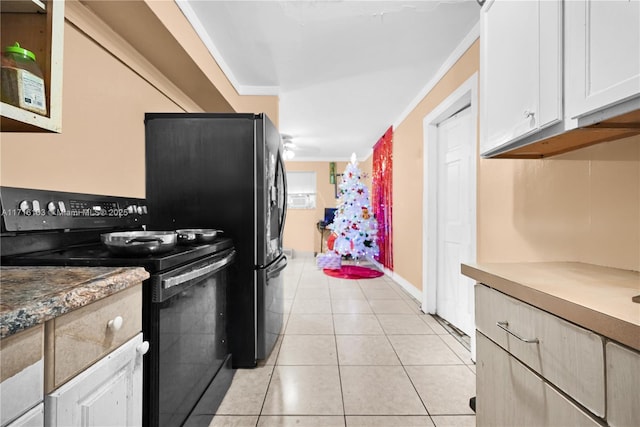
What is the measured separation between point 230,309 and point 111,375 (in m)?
1.19

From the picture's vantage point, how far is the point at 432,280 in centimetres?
304

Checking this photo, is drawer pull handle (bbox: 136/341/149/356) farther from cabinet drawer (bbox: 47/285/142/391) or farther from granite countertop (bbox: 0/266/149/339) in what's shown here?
granite countertop (bbox: 0/266/149/339)

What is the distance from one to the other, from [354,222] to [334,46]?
3490mm

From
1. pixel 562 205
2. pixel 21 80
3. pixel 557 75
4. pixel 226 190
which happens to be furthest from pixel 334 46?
pixel 21 80

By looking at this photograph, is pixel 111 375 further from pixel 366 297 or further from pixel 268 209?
pixel 366 297

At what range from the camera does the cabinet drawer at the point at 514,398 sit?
0.73 meters

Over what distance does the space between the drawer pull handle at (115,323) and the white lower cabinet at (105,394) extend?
64 mm

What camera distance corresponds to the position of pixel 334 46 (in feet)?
7.84

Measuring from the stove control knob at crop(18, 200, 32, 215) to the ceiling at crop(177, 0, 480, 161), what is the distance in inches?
61.6

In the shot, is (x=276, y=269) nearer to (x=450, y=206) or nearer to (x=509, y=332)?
(x=509, y=332)

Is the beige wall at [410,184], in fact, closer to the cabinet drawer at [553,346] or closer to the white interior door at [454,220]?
the white interior door at [454,220]

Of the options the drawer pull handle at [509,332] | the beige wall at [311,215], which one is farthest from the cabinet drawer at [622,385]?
the beige wall at [311,215]

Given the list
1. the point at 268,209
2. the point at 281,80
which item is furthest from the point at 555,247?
the point at 281,80

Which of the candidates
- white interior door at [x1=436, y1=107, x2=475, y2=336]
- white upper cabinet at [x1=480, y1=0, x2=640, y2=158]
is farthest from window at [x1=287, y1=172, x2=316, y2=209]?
white upper cabinet at [x1=480, y1=0, x2=640, y2=158]
